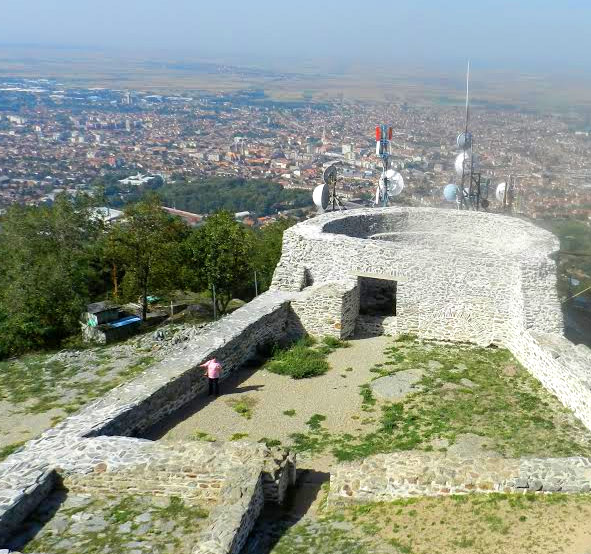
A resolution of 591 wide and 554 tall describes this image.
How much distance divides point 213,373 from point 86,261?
10.3m

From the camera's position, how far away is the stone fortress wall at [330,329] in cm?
782

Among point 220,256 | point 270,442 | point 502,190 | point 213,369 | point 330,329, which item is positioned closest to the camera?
point 270,442

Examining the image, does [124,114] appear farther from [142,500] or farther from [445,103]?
[142,500]

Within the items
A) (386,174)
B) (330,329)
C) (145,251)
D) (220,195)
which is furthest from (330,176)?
(220,195)

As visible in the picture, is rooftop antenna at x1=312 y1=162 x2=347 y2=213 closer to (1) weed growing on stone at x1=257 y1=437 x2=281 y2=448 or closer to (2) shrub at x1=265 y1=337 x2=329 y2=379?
(2) shrub at x1=265 y1=337 x2=329 y2=379

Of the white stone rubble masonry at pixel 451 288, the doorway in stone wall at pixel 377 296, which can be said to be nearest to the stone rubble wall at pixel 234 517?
the white stone rubble masonry at pixel 451 288

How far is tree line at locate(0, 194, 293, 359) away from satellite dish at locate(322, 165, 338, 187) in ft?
10.2

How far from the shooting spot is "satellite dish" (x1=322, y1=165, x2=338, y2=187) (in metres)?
20.4

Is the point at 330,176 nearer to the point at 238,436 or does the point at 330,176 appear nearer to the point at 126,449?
the point at 238,436

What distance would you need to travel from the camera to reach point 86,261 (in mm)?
19969

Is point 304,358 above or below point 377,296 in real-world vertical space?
below

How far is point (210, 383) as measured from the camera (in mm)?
11414

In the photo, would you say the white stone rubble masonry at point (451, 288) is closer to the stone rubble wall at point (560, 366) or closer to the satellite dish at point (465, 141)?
the stone rubble wall at point (560, 366)

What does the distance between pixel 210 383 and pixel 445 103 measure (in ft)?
137
